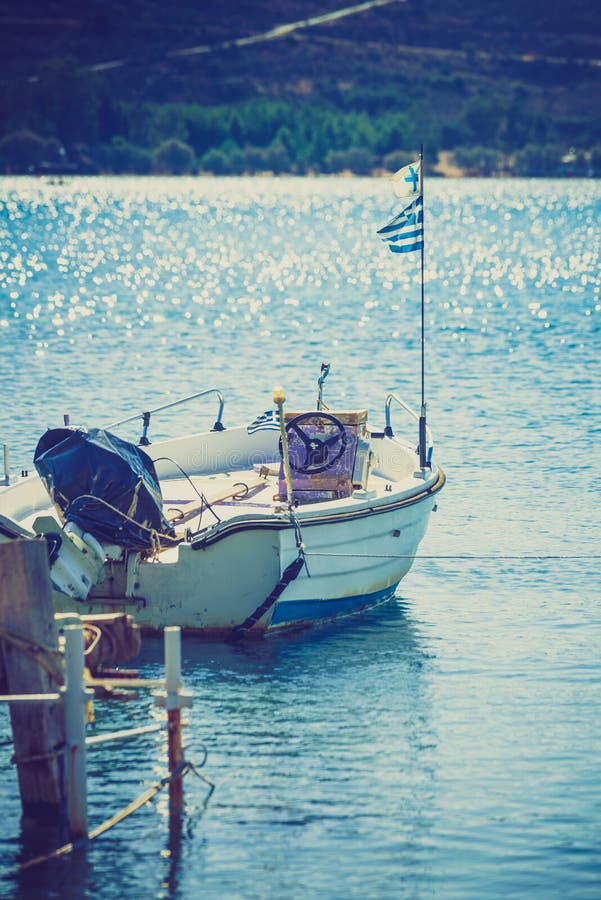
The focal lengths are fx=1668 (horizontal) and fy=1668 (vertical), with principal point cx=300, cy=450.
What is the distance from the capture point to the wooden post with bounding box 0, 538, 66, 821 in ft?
41.5

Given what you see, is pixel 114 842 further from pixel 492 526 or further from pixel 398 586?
pixel 492 526

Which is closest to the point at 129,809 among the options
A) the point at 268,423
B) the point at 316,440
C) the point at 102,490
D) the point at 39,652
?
the point at 39,652

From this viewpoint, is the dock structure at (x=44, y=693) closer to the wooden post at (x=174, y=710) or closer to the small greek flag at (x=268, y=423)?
the wooden post at (x=174, y=710)

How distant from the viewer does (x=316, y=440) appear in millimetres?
19500

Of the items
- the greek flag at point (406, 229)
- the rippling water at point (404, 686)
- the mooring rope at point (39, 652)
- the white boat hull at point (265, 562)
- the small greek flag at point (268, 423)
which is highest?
the greek flag at point (406, 229)

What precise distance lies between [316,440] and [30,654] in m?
7.32

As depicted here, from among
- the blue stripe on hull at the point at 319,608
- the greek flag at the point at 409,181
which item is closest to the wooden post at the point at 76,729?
the blue stripe on hull at the point at 319,608

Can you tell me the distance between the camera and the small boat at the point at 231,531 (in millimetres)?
17359

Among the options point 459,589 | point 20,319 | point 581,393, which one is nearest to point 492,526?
point 459,589

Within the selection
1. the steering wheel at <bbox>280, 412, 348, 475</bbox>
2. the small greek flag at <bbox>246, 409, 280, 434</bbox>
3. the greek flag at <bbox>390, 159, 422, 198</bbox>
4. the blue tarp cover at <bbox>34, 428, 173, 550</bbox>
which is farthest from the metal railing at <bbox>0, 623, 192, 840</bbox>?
the greek flag at <bbox>390, 159, 422, 198</bbox>

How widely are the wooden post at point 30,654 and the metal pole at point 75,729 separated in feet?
0.50

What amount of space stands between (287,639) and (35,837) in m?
5.61

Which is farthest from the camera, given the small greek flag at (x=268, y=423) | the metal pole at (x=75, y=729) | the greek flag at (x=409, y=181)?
the greek flag at (x=409, y=181)

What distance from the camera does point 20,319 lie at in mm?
60125
